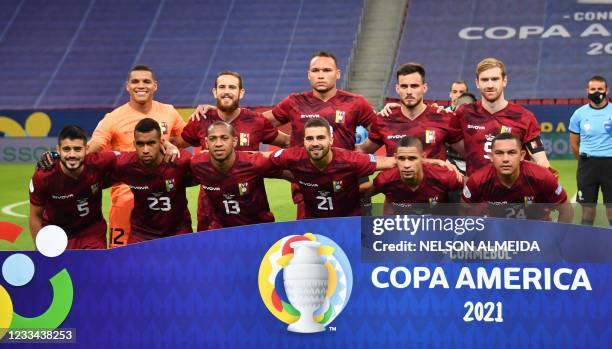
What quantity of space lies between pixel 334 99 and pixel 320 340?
11.8 ft

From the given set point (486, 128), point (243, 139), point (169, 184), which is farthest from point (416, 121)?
point (169, 184)

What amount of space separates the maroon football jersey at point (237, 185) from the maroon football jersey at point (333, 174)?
0.18 meters

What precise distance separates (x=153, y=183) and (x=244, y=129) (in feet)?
4.36

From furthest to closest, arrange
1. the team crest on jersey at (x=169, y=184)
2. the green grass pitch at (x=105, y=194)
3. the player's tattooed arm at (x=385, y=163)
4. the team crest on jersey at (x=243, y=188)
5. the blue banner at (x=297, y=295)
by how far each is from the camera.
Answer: the green grass pitch at (x=105, y=194) → the team crest on jersey at (x=169, y=184) → the team crest on jersey at (x=243, y=188) → the player's tattooed arm at (x=385, y=163) → the blue banner at (x=297, y=295)

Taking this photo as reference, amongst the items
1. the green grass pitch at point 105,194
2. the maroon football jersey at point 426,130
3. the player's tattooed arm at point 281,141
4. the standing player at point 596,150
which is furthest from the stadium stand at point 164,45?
the maroon football jersey at point 426,130

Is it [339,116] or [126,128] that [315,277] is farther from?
[126,128]

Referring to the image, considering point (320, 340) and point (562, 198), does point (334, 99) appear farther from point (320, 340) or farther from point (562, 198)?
point (320, 340)

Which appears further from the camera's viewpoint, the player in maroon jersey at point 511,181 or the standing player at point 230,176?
the standing player at point 230,176

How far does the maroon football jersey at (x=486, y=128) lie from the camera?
9211mm

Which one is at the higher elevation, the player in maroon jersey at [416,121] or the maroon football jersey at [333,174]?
the player in maroon jersey at [416,121]

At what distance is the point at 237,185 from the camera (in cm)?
862

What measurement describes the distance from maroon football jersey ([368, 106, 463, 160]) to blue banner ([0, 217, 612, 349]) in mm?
2835

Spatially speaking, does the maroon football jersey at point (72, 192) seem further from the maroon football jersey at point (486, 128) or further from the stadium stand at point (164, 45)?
the stadium stand at point (164, 45)

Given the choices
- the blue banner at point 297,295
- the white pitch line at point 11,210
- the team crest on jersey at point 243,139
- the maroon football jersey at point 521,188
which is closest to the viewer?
the blue banner at point 297,295
